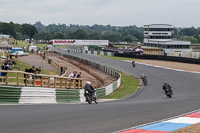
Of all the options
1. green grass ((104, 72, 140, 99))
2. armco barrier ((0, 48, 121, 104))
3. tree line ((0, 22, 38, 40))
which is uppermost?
tree line ((0, 22, 38, 40))

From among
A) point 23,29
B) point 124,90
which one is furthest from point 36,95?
point 23,29

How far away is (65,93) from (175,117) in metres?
9.53

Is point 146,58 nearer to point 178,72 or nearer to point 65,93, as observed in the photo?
point 178,72

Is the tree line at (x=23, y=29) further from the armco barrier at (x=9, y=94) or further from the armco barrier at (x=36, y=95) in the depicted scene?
the armco barrier at (x=9, y=94)

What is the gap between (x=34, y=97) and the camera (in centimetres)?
1656

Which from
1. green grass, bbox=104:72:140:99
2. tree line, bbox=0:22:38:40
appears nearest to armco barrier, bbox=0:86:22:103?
green grass, bbox=104:72:140:99

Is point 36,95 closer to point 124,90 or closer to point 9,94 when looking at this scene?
point 9,94

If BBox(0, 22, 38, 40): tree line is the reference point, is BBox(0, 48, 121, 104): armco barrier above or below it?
below

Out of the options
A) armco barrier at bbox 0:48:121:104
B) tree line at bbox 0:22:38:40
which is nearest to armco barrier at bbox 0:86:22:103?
armco barrier at bbox 0:48:121:104

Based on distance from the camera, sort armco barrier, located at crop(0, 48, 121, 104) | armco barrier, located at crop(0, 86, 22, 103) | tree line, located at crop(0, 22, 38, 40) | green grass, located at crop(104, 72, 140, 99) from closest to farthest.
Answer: armco barrier, located at crop(0, 86, 22, 103) < armco barrier, located at crop(0, 48, 121, 104) < green grass, located at crop(104, 72, 140, 99) < tree line, located at crop(0, 22, 38, 40)

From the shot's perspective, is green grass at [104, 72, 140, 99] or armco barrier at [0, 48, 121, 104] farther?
green grass at [104, 72, 140, 99]

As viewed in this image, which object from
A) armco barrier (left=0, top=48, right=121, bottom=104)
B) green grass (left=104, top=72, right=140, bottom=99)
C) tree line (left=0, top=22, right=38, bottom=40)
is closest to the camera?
armco barrier (left=0, top=48, right=121, bottom=104)

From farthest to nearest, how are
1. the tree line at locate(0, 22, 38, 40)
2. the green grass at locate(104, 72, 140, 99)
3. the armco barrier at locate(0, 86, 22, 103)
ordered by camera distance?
the tree line at locate(0, 22, 38, 40) < the green grass at locate(104, 72, 140, 99) < the armco barrier at locate(0, 86, 22, 103)

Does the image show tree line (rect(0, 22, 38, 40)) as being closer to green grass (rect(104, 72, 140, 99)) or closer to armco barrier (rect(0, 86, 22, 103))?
green grass (rect(104, 72, 140, 99))
